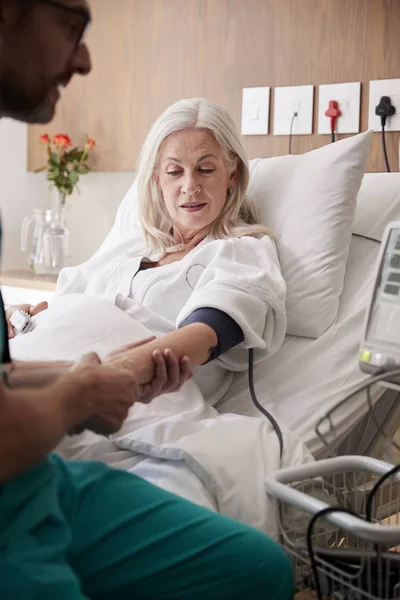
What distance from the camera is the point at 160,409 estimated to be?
147cm

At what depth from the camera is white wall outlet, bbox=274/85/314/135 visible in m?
2.53

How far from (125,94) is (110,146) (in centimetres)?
21

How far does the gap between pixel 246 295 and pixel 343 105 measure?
1101mm

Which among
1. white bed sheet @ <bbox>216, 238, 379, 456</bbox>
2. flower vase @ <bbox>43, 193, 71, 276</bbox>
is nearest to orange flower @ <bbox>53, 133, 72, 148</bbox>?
flower vase @ <bbox>43, 193, 71, 276</bbox>

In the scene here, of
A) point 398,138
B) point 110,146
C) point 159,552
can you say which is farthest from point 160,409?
point 110,146

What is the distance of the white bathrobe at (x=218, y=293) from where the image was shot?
5.23 feet

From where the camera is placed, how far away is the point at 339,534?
1407 millimetres

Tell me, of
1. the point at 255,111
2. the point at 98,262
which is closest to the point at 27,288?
the point at 98,262

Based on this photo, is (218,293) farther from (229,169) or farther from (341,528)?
(341,528)

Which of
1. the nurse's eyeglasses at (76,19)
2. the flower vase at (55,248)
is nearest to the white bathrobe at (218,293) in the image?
the nurse's eyeglasses at (76,19)

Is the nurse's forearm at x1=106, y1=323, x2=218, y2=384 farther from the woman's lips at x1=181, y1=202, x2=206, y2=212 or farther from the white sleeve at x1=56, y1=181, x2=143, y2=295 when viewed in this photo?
the white sleeve at x1=56, y1=181, x2=143, y2=295

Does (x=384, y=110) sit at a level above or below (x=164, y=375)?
above

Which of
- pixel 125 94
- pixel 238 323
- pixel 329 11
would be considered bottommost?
pixel 238 323

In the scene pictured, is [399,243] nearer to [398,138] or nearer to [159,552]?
[159,552]
